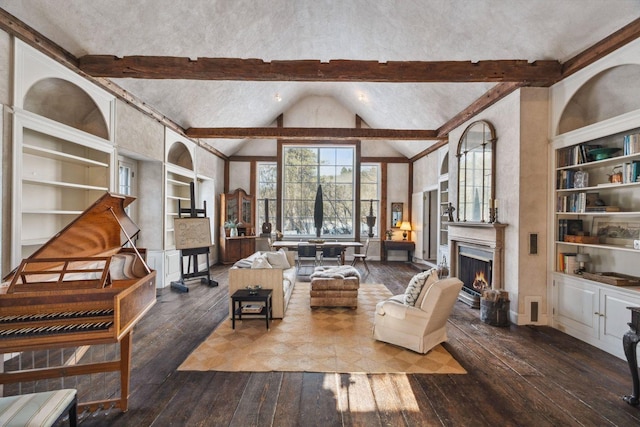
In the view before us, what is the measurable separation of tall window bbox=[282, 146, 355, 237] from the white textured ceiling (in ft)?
8.73

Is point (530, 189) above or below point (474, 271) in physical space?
above

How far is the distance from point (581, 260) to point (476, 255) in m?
1.39

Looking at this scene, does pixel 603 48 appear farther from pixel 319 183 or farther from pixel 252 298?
pixel 319 183

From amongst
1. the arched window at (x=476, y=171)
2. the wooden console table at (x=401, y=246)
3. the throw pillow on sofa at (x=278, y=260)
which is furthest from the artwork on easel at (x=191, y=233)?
the wooden console table at (x=401, y=246)

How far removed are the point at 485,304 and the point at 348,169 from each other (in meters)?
6.14

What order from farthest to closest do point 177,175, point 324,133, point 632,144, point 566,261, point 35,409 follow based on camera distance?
point 324,133 → point 177,175 → point 566,261 → point 632,144 → point 35,409

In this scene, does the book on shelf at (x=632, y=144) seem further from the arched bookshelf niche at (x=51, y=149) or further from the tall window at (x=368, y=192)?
the tall window at (x=368, y=192)

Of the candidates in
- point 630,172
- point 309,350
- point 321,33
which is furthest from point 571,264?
point 321,33

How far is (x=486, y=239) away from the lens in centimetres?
441

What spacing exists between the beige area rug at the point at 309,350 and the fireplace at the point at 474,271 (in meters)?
1.84

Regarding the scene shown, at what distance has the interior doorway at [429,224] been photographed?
862 cm

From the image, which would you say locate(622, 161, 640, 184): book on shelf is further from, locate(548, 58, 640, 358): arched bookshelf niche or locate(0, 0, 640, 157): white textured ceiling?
locate(0, 0, 640, 157): white textured ceiling

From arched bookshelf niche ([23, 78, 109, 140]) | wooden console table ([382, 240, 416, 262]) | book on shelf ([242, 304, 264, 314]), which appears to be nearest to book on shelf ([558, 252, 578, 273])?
book on shelf ([242, 304, 264, 314])

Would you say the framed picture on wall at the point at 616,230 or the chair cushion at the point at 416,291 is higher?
the framed picture on wall at the point at 616,230
